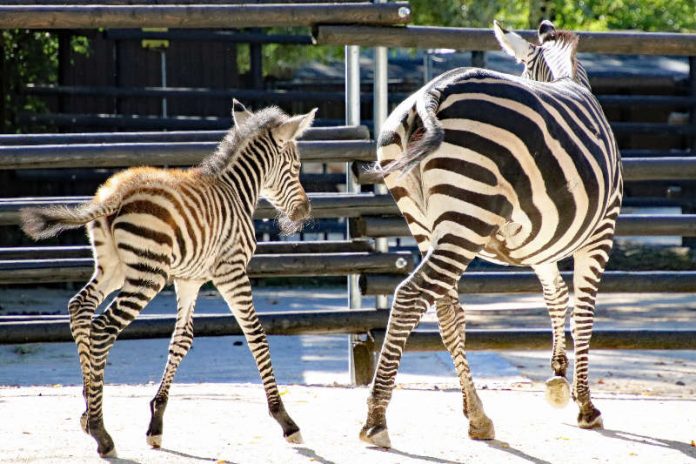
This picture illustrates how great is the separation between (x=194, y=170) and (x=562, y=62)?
214 cm

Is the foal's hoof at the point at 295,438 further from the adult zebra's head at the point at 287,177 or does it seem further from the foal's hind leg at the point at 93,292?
A: the adult zebra's head at the point at 287,177

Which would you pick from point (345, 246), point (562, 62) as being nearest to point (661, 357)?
point (345, 246)

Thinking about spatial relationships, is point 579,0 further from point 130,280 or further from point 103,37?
point 130,280

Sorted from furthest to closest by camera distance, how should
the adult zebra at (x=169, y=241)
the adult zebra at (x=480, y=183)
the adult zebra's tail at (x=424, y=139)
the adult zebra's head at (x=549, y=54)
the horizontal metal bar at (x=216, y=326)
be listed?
the horizontal metal bar at (x=216, y=326)
the adult zebra's head at (x=549, y=54)
the adult zebra at (x=169, y=241)
the adult zebra at (x=480, y=183)
the adult zebra's tail at (x=424, y=139)

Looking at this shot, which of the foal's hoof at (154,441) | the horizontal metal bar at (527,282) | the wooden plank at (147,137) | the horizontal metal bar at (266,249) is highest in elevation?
the wooden plank at (147,137)

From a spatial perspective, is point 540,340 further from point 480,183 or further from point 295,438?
point 480,183

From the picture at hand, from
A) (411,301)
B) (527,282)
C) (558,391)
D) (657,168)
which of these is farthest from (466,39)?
(411,301)


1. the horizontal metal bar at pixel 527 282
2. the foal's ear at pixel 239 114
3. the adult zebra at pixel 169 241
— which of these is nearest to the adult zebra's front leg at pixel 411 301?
the adult zebra at pixel 169 241

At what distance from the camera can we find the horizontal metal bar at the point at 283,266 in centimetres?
706

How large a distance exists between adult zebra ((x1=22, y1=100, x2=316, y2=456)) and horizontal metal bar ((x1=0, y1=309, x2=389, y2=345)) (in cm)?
146

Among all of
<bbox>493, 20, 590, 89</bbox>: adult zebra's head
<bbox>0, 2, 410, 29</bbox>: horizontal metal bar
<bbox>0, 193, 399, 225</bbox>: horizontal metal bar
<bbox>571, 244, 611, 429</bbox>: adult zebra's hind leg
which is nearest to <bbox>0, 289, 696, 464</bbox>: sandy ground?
<bbox>571, 244, 611, 429</bbox>: adult zebra's hind leg

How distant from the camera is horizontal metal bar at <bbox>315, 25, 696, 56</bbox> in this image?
7.17 m

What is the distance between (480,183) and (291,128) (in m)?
1.40

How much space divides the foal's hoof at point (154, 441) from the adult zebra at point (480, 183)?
0.90m
